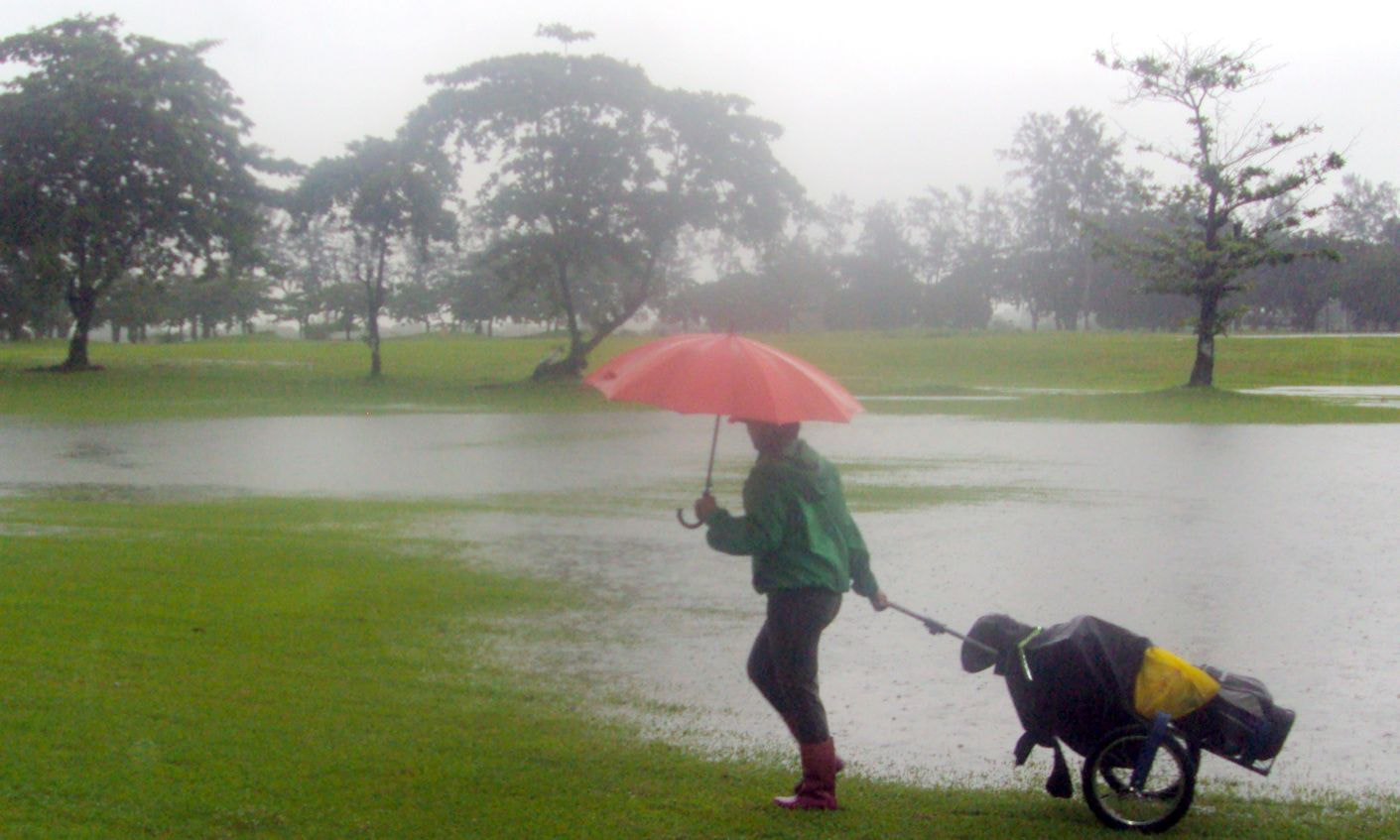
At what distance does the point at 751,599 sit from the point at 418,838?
5.05 m

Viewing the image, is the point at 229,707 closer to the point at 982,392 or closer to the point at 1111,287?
the point at 982,392

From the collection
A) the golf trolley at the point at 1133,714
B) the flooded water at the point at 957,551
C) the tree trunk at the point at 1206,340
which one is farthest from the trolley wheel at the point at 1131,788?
the tree trunk at the point at 1206,340

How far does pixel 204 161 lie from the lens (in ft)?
149

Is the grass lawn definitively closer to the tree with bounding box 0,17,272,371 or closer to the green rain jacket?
the green rain jacket

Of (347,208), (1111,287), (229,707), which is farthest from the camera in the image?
(1111,287)

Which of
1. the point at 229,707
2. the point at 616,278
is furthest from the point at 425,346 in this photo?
the point at 229,707

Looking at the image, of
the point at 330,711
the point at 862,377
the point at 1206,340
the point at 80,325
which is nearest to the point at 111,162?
the point at 80,325

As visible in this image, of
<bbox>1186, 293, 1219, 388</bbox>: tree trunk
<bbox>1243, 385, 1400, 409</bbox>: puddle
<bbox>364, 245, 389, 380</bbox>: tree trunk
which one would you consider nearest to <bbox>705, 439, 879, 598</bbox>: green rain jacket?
<bbox>1243, 385, 1400, 409</bbox>: puddle

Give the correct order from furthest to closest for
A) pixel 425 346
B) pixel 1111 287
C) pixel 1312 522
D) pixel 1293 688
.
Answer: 1. pixel 1111 287
2. pixel 425 346
3. pixel 1312 522
4. pixel 1293 688

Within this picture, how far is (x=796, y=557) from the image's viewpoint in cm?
520

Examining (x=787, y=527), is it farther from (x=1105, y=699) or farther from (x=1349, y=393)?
(x=1349, y=393)

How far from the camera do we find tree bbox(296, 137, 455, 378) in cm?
4394

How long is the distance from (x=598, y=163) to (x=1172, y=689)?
37.9 m

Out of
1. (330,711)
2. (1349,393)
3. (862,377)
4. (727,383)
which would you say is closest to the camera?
(727,383)
